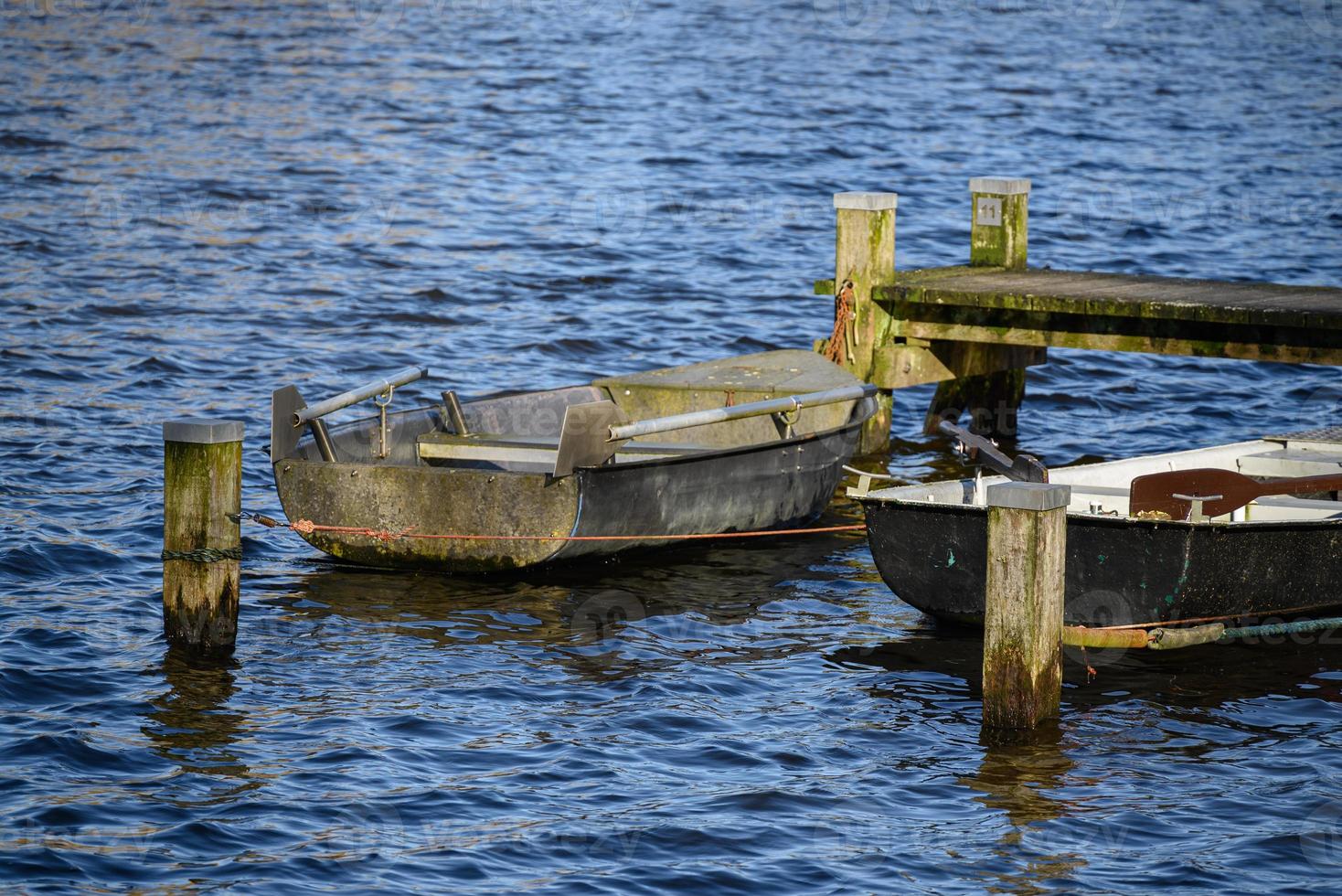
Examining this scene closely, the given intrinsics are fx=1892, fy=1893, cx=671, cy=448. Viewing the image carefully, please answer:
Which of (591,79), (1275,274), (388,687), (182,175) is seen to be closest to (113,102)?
(182,175)

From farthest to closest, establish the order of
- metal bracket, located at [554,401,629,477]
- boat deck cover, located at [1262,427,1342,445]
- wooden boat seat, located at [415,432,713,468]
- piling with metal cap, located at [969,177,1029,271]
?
1. piling with metal cap, located at [969,177,1029,271]
2. boat deck cover, located at [1262,427,1342,445]
3. wooden boat seat, located at [415,432,713,468]
4. metal bracket, located at [554,401,629,477]

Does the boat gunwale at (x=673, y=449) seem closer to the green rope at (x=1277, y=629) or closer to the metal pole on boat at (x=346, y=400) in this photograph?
the metal pole on boat at (x=346, y=400)

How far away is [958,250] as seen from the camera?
78.2 ft

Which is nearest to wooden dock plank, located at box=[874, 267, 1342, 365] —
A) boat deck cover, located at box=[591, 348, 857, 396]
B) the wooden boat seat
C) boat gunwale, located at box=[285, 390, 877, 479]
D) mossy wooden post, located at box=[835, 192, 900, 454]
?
mossy wooden post, located at box=[835, 192, 900, 454]

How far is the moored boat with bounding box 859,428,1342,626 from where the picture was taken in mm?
9953

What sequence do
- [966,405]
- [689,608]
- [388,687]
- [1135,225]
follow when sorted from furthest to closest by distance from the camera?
1. [1135,225]
2. [966,405]
3. [689,608]
4. [388,687]

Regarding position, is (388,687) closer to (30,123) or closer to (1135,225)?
(1135,225)

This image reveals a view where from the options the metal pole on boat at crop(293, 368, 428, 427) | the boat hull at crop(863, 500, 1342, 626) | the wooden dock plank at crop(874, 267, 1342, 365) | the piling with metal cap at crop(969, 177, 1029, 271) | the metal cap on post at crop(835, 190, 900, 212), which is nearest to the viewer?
the boat hull at crop(863, 500, 1342, 626)

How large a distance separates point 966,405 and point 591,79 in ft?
72.0

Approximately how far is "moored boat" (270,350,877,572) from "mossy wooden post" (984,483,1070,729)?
3006 millimetres

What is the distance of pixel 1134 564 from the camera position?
9.98 metres

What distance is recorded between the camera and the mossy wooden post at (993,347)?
15.6 meters

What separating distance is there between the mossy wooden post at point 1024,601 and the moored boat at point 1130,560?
122cm

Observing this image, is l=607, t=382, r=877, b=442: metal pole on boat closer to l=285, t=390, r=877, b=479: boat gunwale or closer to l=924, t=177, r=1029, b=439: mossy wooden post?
l=285, t=390, r=877, b=479: boat gunwale
